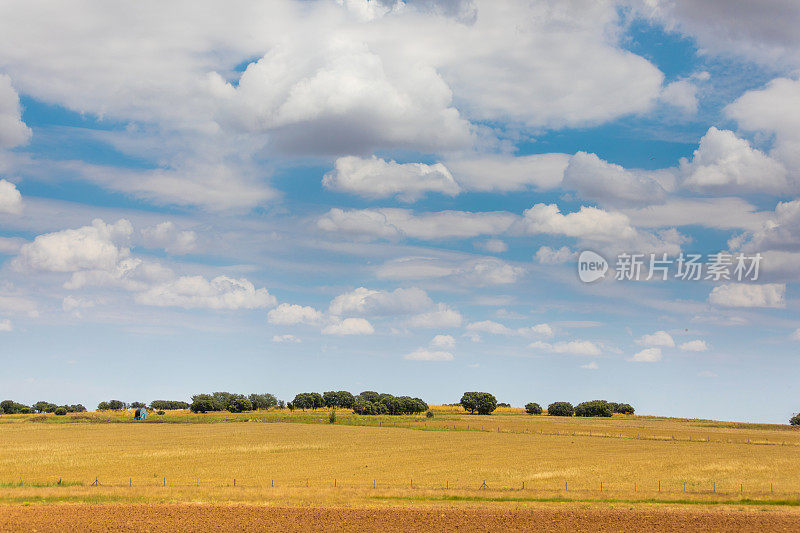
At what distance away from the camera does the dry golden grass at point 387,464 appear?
168 ft

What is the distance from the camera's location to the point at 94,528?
122ft

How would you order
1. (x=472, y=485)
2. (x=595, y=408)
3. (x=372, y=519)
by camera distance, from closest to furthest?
(x=372, y=519) < (x=472, y=485) < (x=595, y=408)

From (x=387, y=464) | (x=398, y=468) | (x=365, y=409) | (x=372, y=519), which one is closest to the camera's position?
(x=372, y=519)

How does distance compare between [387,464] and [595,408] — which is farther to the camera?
[595,408]

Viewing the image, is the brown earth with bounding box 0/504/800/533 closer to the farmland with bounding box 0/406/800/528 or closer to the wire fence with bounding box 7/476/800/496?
the farmland with bounding box 0/406/800/528

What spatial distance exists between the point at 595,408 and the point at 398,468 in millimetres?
144413

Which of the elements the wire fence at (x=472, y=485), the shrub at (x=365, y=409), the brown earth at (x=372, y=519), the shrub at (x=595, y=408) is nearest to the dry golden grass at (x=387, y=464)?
the wire fence at (x=472, y=485)

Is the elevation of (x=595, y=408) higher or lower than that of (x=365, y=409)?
higher

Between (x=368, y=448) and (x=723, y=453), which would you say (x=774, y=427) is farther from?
(x=368, y=448)

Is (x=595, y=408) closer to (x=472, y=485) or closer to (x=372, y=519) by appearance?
(x=472, y=485)

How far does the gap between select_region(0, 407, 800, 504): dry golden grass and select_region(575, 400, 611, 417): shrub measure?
235ft

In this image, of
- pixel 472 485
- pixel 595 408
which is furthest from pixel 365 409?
pixel 472 485

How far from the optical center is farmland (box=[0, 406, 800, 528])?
4938 cm

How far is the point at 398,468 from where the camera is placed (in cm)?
6694
